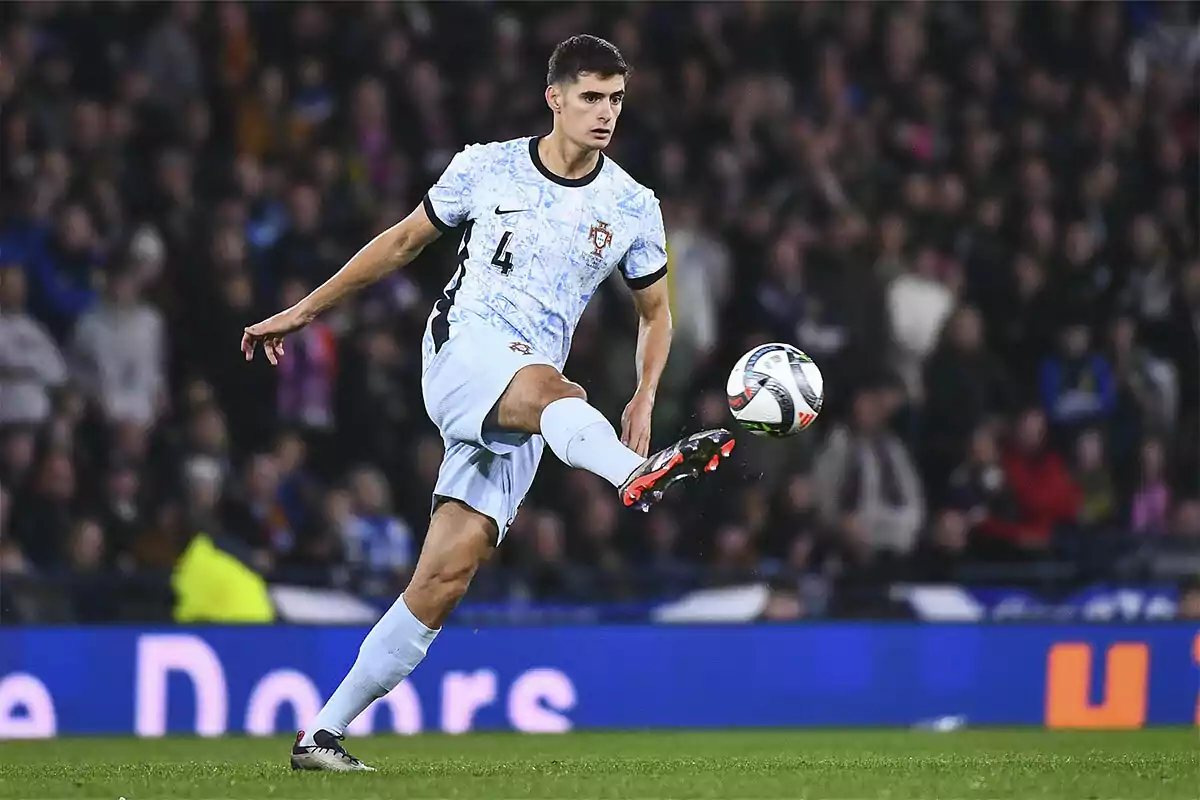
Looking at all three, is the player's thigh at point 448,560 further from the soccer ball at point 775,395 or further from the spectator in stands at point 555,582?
the spectator in stands at point 555,582

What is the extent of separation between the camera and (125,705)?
33.5 ft

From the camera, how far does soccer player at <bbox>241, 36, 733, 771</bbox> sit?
6355 mm

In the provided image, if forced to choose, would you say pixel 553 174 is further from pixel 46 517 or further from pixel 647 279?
pixel 46 517

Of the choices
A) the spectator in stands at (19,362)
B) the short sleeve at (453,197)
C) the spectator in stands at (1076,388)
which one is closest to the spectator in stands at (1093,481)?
the spectator in stands at (1076,388)

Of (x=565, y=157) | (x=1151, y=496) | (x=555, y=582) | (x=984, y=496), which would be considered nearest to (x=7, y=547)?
(x=555, y=582)

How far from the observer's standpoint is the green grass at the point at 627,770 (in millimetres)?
5656

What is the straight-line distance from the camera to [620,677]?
35.7 feet

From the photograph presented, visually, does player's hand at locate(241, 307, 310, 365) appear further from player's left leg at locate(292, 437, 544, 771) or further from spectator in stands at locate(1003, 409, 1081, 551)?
spectator in stands at locate(1003, 409, 1081, 551)

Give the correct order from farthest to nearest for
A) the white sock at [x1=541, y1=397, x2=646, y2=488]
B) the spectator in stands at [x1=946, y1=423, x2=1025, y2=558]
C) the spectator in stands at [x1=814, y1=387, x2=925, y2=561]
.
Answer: the spectator in stands at [x1=946, y1=423, x2=1025, y2=558], the spectator in stands at [x1=814, y1=387, x2=925, y2=561], the white sock at [x1=541, y1=397, x2=646, y2=488]

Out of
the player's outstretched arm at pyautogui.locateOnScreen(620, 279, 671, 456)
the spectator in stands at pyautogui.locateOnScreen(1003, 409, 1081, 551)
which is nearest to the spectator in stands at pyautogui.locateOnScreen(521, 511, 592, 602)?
the spectator in stands at pyautogui.locateOnScreen(1003, 409, 1081, 551)

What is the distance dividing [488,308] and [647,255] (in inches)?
25.1

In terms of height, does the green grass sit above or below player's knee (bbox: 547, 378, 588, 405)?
below

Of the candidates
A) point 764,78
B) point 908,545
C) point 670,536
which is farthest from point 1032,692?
point 764,78

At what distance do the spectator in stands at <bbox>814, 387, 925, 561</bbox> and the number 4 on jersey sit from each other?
618 cm
